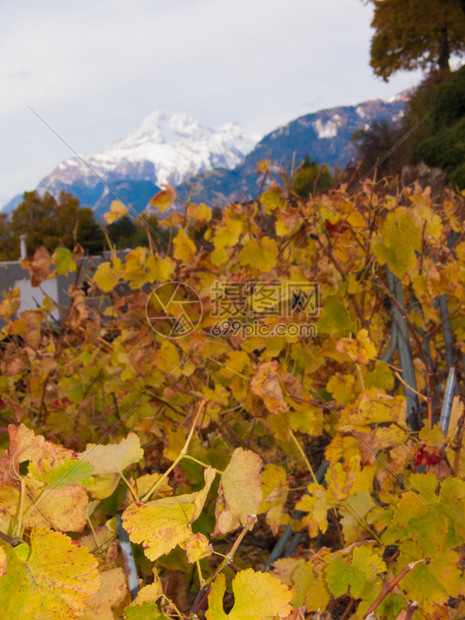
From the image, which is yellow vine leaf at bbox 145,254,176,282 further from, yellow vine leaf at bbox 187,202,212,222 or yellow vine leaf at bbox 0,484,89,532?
yellow vine leaf at bbox 0,484,89,532

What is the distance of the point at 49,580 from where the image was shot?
0.36 m

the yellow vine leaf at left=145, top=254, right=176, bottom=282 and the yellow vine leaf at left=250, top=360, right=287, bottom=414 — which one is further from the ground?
the yellow vine leaf at left=145, top=254, right=176, bottom=282

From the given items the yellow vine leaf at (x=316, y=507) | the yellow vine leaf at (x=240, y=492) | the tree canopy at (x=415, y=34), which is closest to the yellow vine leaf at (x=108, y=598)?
the yellow vine leaf at (x=240, y=492)

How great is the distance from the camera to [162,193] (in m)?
1.14

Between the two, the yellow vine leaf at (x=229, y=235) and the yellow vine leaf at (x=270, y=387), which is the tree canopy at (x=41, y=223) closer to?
the yellow vine leaf at (x=229, y=235)

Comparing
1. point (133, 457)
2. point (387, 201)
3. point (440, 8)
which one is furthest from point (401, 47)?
point (133, 457)

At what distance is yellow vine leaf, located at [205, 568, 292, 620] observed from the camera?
1.24 feet

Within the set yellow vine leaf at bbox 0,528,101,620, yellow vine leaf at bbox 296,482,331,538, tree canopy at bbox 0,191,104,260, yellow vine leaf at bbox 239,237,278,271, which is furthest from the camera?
tree canopy at bbox 0,191,104,260

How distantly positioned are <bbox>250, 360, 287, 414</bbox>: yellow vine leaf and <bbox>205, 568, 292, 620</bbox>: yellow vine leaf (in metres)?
0.38

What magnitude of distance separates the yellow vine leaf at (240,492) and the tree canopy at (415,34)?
68.4 feet

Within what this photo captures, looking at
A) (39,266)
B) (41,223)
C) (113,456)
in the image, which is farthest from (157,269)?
(41,223)

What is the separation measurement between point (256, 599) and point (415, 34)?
22.3m

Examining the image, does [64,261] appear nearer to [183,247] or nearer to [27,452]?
[183,247]

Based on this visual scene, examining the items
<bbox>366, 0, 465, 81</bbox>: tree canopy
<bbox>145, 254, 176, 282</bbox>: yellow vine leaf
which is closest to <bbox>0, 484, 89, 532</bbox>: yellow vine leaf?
<bbox>145, 254, 176, 282</bbox>: yellow vine leaf
